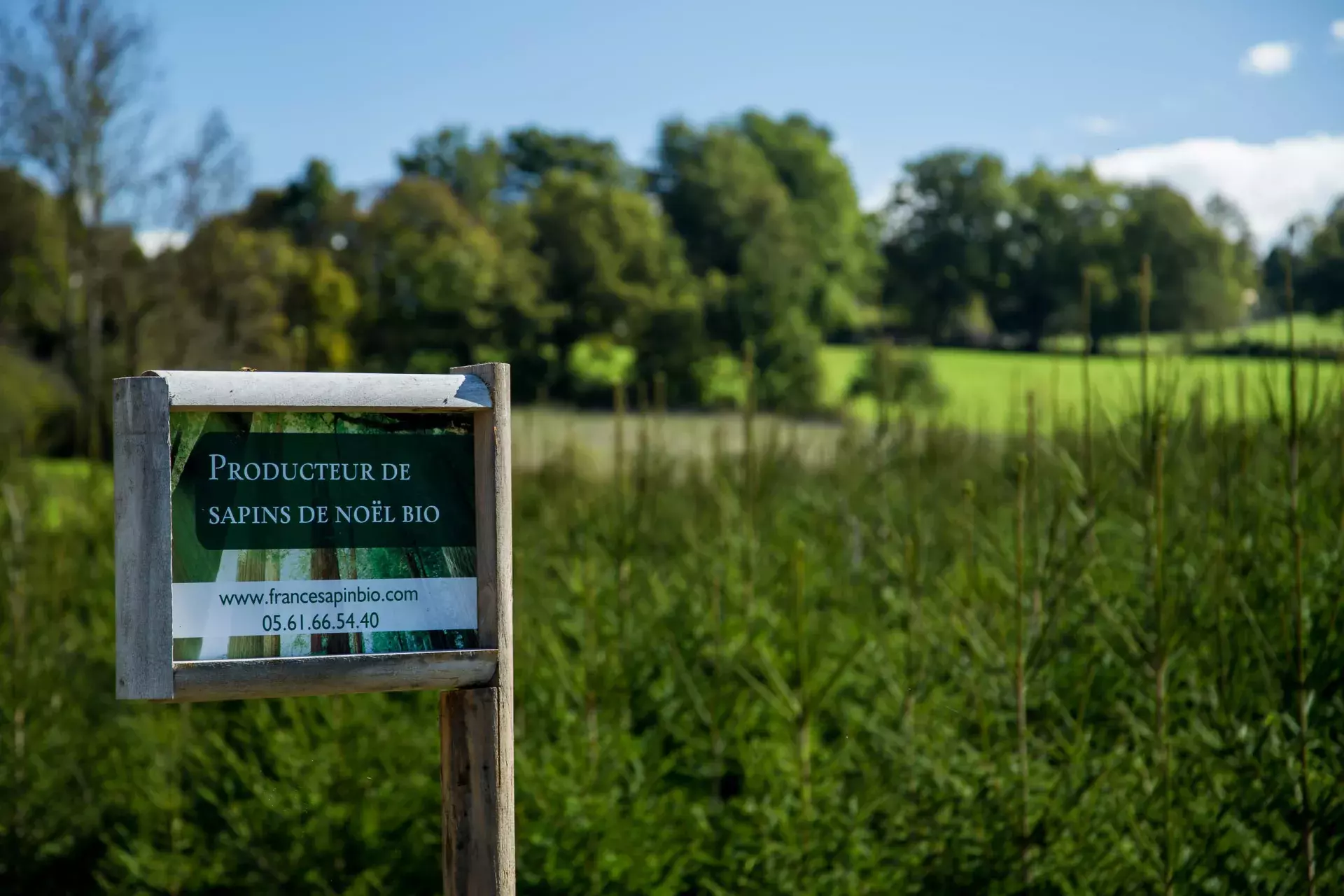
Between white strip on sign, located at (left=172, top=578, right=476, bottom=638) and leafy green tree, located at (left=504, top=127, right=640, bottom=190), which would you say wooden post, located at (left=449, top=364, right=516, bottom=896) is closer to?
white strip on sign, located at (left=172, top=578, right=476, bottom=638)

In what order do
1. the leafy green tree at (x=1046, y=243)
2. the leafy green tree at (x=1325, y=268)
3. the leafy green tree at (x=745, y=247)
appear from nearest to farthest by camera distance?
the leafy green tree at (x=1325, y=268), the leafy green tree at (x=745, y=247), the leafy green tree at (x=1046, y=243)

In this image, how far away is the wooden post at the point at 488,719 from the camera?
8.70 feet

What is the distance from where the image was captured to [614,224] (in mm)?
37312

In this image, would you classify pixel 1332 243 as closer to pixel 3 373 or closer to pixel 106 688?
pixel 106 688

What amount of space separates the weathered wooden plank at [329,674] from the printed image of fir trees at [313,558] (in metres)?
0.02

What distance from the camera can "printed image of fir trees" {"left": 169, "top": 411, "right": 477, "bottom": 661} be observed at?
2.49 m

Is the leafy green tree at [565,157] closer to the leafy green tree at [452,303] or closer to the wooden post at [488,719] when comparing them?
the leafy green tree at [452,303]

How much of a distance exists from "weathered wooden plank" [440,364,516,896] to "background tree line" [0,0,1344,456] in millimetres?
2599

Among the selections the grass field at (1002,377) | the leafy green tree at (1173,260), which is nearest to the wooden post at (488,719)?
the grass field at (1002,377)

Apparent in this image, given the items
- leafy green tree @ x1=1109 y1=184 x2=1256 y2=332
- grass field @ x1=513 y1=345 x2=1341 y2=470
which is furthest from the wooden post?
leafy green tree @ x1=1109 y1=184 x2=1256 y2=332

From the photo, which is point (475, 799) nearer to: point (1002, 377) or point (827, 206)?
point (1002, 377)

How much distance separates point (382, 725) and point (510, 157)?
51.8 m

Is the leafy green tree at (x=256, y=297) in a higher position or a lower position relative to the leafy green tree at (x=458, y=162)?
lower

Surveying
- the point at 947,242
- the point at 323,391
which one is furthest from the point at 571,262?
the point at 323,391
